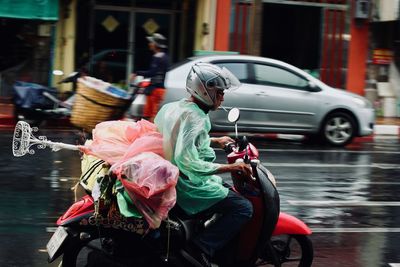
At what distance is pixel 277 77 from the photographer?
14.9m

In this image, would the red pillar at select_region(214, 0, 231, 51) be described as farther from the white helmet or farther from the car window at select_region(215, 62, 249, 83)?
the white helmet

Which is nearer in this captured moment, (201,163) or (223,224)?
(201,163)

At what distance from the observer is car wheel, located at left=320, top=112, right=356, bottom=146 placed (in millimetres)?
15258

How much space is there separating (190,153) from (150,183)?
0.35 meters

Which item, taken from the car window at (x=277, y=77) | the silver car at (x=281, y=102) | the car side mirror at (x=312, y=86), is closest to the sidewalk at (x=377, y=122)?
the silver car at (x=281, y=102)

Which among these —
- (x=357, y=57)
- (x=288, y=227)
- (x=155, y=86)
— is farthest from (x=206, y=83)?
(x=357, y=57)

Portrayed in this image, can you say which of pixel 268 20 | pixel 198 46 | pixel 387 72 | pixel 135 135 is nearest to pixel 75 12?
pixel 198 46

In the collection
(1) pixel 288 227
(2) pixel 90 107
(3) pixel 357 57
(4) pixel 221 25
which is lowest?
(1) pixel 288 227

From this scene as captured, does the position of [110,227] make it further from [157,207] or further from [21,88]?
[21,88]

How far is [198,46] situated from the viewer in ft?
67.7

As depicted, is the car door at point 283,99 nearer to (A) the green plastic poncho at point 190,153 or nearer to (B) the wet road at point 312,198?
(B) the wet road at point 312,198

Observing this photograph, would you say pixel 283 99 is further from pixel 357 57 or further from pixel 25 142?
pixel 25 142

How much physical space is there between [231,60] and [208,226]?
365 inches

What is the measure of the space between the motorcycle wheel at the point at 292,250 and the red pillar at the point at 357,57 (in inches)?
642
